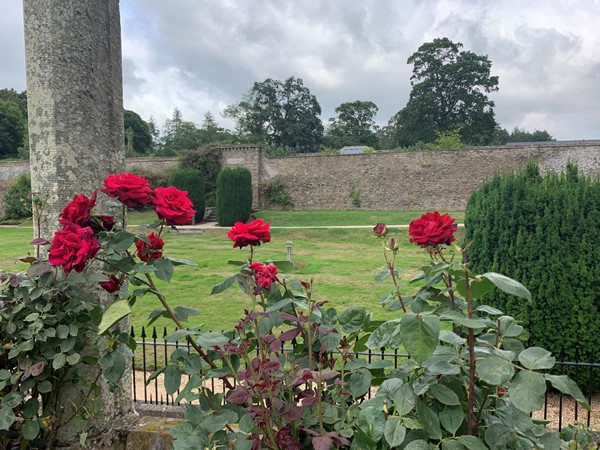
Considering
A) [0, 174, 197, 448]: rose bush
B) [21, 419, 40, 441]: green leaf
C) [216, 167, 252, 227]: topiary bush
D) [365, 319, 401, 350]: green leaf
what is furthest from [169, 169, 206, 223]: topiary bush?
[365, 319, 401, 350]: green leaf

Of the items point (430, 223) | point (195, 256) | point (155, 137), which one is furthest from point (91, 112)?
point (155, 137)

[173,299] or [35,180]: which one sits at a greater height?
[35,180]

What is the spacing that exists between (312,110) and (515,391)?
156ft

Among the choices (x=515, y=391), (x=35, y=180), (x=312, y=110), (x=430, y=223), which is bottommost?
(x=515, y=391)

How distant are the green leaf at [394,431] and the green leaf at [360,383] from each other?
0.69ft

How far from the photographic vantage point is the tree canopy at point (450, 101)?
124ft

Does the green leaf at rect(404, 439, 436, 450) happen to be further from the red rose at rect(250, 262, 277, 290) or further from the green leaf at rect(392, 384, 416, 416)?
the red rose at rect(250, 262, 277, 290)

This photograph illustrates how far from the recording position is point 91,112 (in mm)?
1969

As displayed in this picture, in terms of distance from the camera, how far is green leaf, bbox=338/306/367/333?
147cm

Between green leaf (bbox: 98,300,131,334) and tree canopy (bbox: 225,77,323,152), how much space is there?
43744 millimetres

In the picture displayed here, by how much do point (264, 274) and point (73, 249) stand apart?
55cm

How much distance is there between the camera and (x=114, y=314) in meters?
1.35

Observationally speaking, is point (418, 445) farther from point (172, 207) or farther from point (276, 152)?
point (276, 152)

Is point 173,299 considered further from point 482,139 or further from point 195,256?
point 482,139
